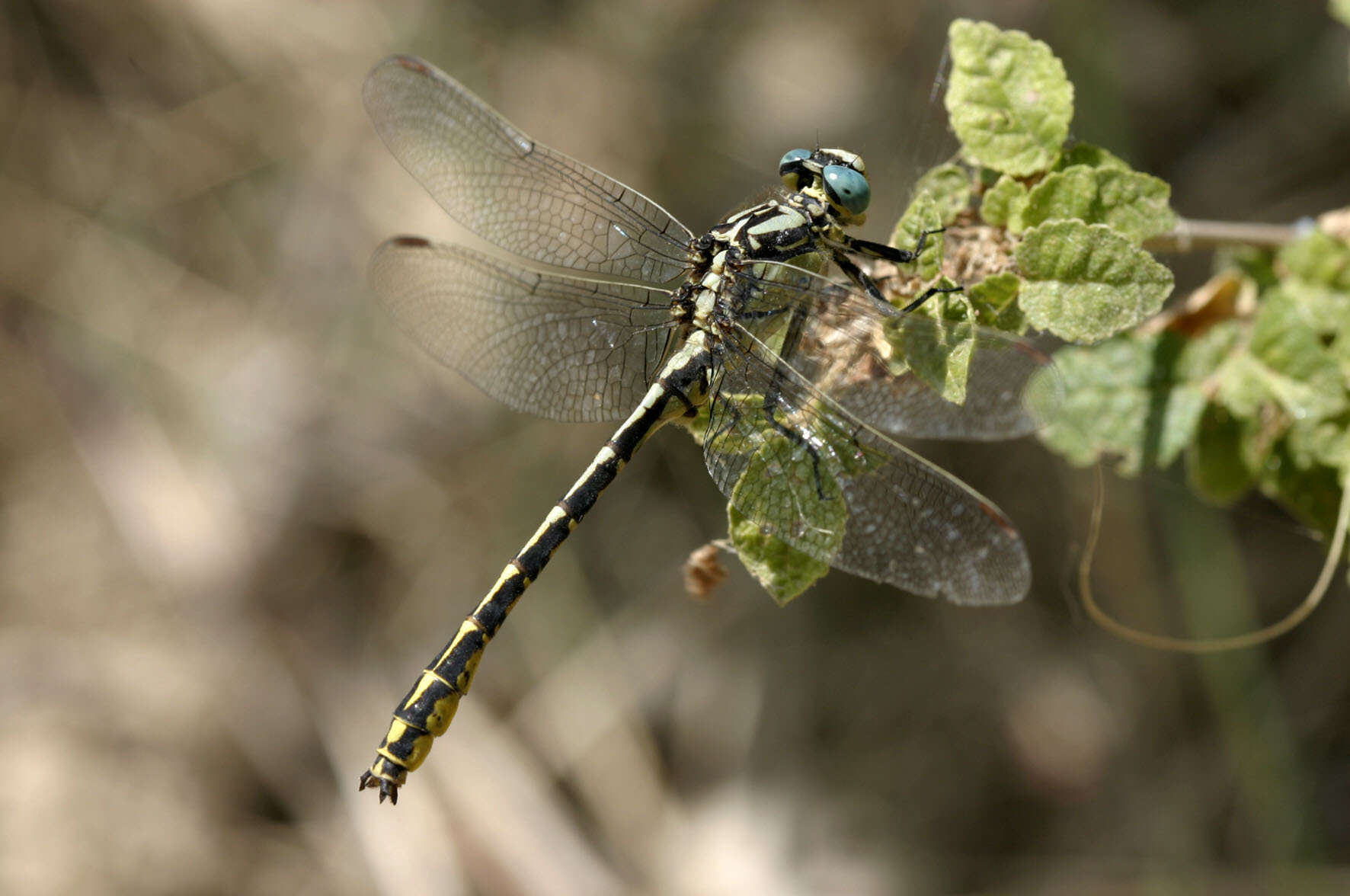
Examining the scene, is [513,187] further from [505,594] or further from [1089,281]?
[1089,281]

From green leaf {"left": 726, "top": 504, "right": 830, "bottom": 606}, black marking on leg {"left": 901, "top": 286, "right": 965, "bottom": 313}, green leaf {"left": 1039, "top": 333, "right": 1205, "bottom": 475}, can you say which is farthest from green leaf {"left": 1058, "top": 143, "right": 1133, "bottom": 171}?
green leaf {"left": 726, "top": 504, "right": 830, "bottom": 606}

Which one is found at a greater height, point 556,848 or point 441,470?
point 441,470

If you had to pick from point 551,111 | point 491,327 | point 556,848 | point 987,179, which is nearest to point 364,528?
point 556,848

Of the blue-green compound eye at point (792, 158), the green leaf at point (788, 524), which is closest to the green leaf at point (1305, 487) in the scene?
the green leaf at point (788, 524)

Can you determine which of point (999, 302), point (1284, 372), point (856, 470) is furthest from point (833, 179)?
point (1284, 372)

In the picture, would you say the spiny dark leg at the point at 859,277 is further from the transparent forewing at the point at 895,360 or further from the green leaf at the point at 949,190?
the green leaf at the point at 949,190

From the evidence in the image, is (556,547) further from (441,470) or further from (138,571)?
(138,571)
